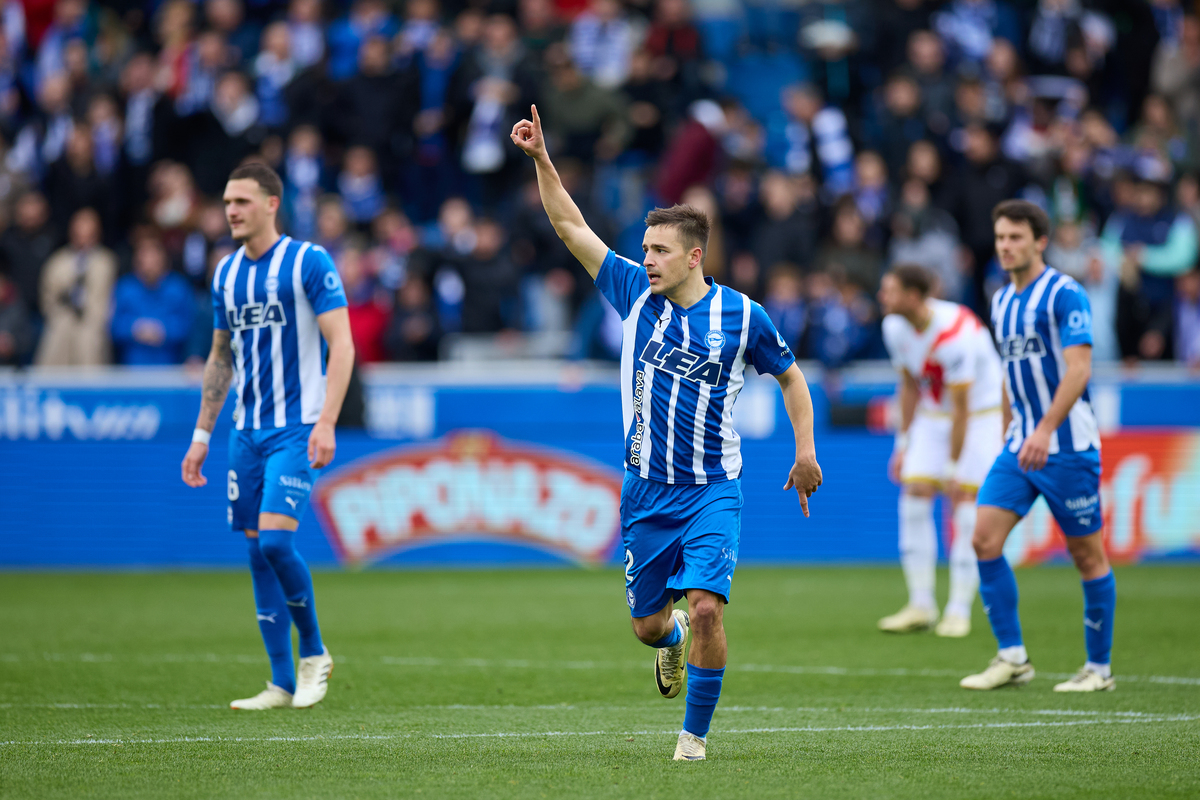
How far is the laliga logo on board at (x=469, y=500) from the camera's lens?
1470 cm

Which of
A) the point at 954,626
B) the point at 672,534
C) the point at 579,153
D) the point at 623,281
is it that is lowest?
the point at 954,626

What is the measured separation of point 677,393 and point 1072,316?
2.78m

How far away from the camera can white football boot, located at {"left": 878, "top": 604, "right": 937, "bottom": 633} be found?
34.2 feet

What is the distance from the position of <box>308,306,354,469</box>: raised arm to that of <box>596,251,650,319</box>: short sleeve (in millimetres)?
1475

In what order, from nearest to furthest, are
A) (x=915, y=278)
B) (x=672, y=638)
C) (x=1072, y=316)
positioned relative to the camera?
1. (x=672, y=638)
2. (x=1072, y=316)
3. (x=915, y=278)

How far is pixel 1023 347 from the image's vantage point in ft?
26.2

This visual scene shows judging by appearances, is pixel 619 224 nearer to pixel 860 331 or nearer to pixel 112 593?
pixel 860 331

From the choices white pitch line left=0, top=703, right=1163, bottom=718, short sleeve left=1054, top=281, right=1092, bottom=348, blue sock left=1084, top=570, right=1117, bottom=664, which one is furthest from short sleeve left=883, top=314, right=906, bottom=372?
white pitch line left=0, top=703, right=1163, bottom=718

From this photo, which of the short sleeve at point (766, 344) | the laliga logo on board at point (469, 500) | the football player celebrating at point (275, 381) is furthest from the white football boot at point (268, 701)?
the laliga logo on board at point (469, 500)

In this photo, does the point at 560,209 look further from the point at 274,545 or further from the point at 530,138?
the point at 274,545

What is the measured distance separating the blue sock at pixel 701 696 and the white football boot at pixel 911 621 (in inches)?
188

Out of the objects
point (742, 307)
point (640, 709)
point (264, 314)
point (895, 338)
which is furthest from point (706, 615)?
point (895, 338)

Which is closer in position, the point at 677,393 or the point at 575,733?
the point at 677,393

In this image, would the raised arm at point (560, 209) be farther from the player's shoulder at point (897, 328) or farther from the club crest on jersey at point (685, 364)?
the player's shoulder at point (897, 328)
